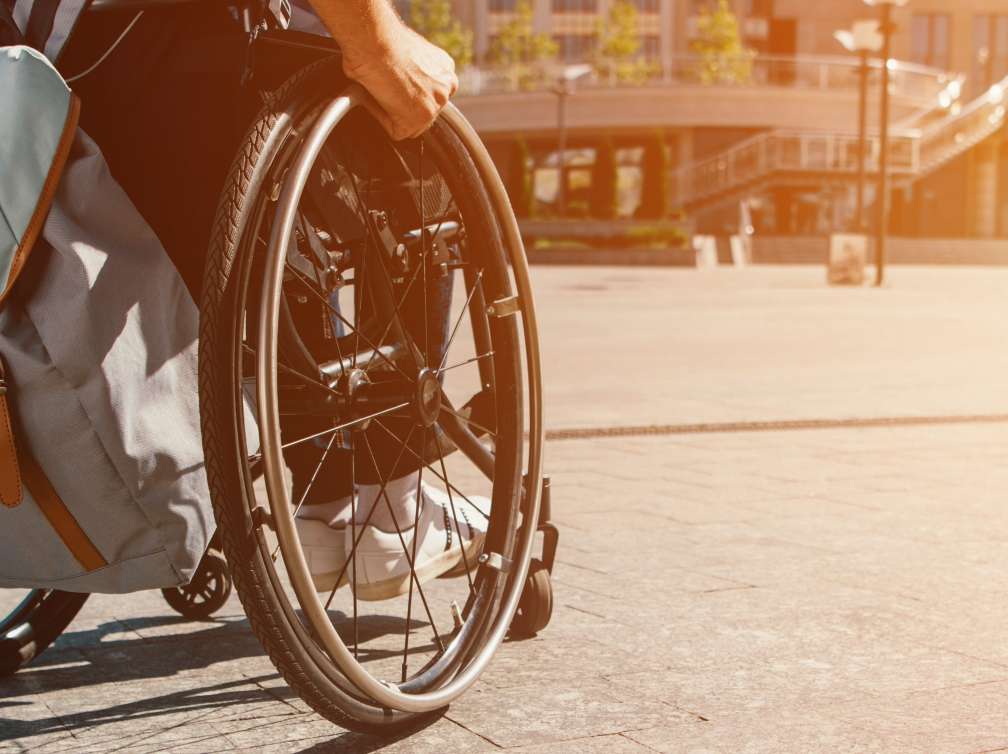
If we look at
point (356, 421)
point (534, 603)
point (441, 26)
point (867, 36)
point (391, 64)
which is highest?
point (441, 26)

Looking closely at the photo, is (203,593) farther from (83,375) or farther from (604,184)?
(604,184)

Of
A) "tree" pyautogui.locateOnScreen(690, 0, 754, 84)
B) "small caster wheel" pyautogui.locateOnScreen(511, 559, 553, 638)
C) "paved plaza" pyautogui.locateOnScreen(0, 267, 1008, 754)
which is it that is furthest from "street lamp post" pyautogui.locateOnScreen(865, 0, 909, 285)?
"tree" pyautogui.locateOnScreen(690, 0, 754, 84)

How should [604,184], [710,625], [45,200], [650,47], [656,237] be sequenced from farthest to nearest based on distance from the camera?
1. [650,47]
2. [604,184]
3. [656,237]
4. [710,625]
5. [45,200]

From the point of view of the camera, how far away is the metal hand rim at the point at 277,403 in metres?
1.99

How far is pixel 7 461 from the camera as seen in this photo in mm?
2027

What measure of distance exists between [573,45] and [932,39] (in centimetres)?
1553

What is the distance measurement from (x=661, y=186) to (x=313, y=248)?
141 feet

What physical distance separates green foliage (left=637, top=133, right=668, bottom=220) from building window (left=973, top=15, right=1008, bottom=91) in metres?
25.8

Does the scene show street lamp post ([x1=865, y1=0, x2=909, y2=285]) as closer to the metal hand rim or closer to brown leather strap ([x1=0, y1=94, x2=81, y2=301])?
the metal hand rim

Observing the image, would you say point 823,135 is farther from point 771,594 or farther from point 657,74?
point 771,594

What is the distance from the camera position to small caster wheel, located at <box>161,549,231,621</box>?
3.22 metres

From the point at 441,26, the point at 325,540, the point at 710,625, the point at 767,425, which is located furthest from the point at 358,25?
the point at 441,26

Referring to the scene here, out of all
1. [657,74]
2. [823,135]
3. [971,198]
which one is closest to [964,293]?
[823,135]

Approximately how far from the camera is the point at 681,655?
3.01 metres
